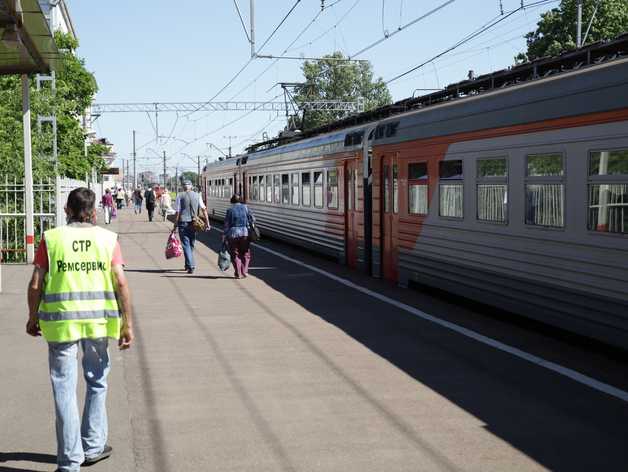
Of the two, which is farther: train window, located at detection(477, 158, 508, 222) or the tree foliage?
the tree foliage

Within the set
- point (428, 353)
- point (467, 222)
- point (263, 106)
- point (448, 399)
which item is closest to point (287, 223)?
point (467, 222)

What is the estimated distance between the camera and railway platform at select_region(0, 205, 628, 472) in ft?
15.5

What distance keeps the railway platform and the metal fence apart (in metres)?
6.05

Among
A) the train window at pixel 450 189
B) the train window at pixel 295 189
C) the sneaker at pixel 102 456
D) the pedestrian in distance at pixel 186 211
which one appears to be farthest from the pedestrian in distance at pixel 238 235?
the sneaker at pixel 102 456

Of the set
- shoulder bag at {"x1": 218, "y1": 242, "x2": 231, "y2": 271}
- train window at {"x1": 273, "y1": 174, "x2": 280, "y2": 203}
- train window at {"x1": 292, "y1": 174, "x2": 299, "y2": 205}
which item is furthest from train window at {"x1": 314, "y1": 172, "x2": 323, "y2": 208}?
train window at {"x1": 273, "y1": 174, "x2": 280, "y2": 203}

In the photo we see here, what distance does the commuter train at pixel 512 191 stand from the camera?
272 inches

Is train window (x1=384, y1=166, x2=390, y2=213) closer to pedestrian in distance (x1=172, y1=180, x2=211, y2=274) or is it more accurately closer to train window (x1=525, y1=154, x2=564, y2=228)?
pedestrian in distance (x1=172, y1=180, x2=211, y2=274)

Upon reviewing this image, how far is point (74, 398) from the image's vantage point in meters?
4.41

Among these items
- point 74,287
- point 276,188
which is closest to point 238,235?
point 276,188

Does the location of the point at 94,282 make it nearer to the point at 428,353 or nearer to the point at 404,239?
the point at 428,353

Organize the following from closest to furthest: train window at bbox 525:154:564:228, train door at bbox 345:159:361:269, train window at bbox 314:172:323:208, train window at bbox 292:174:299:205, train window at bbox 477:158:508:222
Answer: train window at bbox 525:154:564:228 < train window at bbox 477:158:508:222 < train door at bbox 345:159:361:269 < train window at bbox 314:172:323:208 < train window at bbox 292:174:299:205

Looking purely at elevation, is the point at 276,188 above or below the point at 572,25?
below

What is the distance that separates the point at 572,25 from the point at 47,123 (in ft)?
96.6

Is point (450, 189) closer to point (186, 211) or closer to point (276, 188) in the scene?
point (186, 211)
